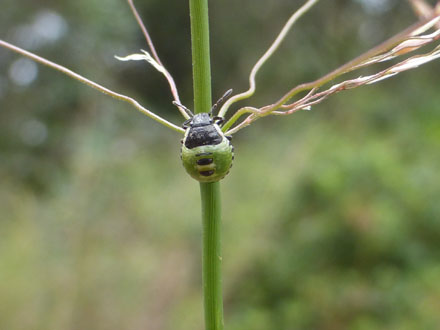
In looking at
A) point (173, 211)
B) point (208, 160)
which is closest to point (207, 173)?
point (208, 160)

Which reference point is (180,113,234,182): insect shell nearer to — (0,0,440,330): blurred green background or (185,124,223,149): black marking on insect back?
(185,124,223,149): black marking on insect back

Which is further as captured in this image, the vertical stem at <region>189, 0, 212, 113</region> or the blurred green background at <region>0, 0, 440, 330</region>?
the blurred green background at <region>0, 0, 440, 330</region>

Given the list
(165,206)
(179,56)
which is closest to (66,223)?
(165,206)

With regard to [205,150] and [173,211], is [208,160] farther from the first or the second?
[173,211]

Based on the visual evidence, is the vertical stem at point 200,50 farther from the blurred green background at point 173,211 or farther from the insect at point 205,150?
the blurred green background at point 173,211

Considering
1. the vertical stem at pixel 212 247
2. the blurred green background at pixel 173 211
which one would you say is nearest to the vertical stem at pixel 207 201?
the vertical stem at pixel 212 247

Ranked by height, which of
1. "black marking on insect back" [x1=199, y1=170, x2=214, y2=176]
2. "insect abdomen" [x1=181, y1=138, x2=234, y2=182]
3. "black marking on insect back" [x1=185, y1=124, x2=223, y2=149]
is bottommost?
"black marking on insect back" [x1=199, y1=170, x2=214, y2=176]

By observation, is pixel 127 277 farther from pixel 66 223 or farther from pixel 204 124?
pixel 204 124

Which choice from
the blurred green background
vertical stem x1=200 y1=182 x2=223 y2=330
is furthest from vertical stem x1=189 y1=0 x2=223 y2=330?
the blurred green background
